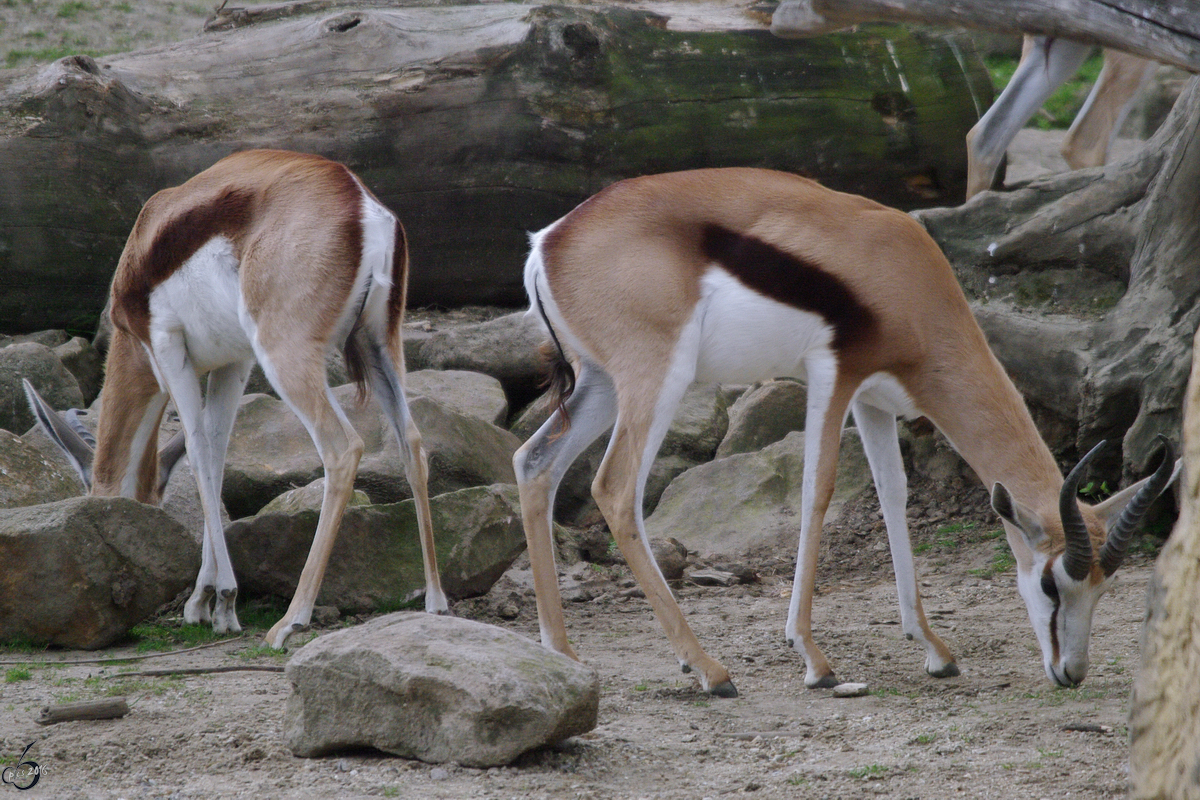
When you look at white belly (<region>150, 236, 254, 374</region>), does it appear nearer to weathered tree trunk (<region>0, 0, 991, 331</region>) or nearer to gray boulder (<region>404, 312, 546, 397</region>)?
gray boulder (<region>404, 312, 546, 397</region>)

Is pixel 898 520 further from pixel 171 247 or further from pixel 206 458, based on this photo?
pixel 171 247

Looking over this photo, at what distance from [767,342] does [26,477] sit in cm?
381

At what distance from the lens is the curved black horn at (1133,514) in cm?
375

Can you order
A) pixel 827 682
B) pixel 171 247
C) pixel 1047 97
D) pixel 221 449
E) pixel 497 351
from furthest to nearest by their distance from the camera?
1. pixel 497 351
2. pixel 1047 97
3. pixel 221 449
4. pixel 171 247
5. pixel 827 682

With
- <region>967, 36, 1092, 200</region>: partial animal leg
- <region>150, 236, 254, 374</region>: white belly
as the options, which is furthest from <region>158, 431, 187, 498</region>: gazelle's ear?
<region>967, 36, 1092, 200</region>: partial animal leg

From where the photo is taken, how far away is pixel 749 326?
4555mm

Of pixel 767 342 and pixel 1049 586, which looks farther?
pixel 767 342

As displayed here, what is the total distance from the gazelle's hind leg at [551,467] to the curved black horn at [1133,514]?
196cm

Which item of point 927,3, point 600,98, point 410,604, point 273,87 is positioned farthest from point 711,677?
point 273,87

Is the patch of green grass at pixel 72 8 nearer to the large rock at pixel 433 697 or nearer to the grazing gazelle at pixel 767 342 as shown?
the grazing gazelle at pixel 767 342

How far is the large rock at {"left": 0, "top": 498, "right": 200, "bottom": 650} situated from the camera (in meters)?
4.79

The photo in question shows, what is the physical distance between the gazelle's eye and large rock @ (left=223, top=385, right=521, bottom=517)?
323 cm

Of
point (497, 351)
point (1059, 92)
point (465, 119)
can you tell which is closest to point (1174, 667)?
point (497, 351)

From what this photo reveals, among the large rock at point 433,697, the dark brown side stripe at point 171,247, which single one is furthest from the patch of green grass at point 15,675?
the dark brown side stripe at point 171,247
